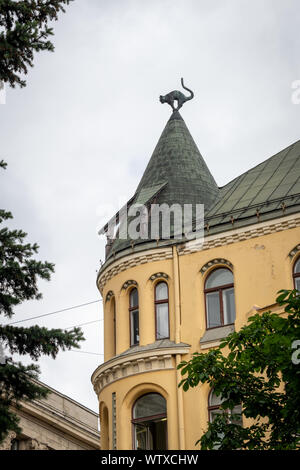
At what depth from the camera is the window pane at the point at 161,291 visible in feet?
115

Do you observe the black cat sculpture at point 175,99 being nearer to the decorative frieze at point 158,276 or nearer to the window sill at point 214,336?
the decorative frieze at point 158,276

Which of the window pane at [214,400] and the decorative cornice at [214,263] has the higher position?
the decorative cornice at [214,263]

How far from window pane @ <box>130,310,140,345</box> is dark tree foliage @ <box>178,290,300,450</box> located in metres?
11.2

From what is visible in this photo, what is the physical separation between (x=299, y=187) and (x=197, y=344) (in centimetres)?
641

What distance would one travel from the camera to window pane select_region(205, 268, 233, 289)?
3425 centimetres

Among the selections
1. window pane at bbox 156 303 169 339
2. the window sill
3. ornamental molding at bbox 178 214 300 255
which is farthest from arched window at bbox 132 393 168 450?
ornamental molding at bbox 178 214 300 255

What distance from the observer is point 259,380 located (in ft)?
76.1

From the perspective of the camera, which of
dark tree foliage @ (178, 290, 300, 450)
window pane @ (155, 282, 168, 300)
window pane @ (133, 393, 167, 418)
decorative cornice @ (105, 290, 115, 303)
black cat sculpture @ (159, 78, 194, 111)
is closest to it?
dark tree foliage @ (178, 290, 300, 450)

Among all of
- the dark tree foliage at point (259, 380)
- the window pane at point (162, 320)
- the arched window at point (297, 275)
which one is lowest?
the dark tree foliage at point (259, 380)

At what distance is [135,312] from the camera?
35.6 metres

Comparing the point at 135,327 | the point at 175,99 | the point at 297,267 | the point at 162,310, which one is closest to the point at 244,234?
the point at 297,267

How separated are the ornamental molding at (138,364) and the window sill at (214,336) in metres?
0.62

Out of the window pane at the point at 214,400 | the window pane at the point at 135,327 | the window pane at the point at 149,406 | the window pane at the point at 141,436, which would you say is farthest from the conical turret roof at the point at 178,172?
the window pane at the point at 141,436

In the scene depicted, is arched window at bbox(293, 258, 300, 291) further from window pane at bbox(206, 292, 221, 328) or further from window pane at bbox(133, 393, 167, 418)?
window pane at bbox(133, 393, 167, 418)
